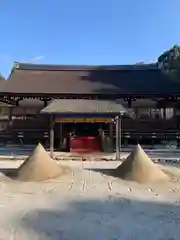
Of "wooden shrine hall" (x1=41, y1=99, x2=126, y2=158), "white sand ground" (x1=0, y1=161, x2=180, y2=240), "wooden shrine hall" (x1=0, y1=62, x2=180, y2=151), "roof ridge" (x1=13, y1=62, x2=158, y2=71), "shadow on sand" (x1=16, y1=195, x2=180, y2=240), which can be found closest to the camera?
"shadow on sand" (x1=16, y1=195, x2=180, y2=240)

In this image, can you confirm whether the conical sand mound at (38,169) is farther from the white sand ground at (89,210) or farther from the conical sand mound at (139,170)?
the conical sand mound at (139,170)

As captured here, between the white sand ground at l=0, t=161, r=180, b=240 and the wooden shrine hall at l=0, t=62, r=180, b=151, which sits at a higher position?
the wooden shrine hall at l=0, t=62, r=180, b=151

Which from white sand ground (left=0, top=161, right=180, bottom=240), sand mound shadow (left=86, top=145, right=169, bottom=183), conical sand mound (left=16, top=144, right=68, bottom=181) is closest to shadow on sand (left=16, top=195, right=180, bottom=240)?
white sand ground (left=0, top=161, right=180, bottom=240)

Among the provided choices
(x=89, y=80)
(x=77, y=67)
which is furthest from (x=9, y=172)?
(x=77, y=67)

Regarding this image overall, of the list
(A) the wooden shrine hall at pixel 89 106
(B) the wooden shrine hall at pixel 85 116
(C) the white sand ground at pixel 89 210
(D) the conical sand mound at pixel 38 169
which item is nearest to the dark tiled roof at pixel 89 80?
(A) the wooden shrine hall at pixel 89 106

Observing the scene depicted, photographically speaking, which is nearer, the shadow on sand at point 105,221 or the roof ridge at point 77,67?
the shadow on sand at point 105,221

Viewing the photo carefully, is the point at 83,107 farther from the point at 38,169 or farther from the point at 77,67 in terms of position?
the point at 77,67

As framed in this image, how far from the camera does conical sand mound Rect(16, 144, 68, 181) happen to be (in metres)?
11.3

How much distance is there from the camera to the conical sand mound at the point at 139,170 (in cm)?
1130

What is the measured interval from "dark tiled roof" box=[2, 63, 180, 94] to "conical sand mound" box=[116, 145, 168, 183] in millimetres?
11348

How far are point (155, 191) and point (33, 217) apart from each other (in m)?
4.05

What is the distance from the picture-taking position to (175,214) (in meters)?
7.61

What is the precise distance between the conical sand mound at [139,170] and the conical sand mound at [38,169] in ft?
7.36

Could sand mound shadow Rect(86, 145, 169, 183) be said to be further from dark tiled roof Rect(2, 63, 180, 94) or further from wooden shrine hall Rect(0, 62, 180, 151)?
dark tiled roof Rect(2, 63, 180, 94)
